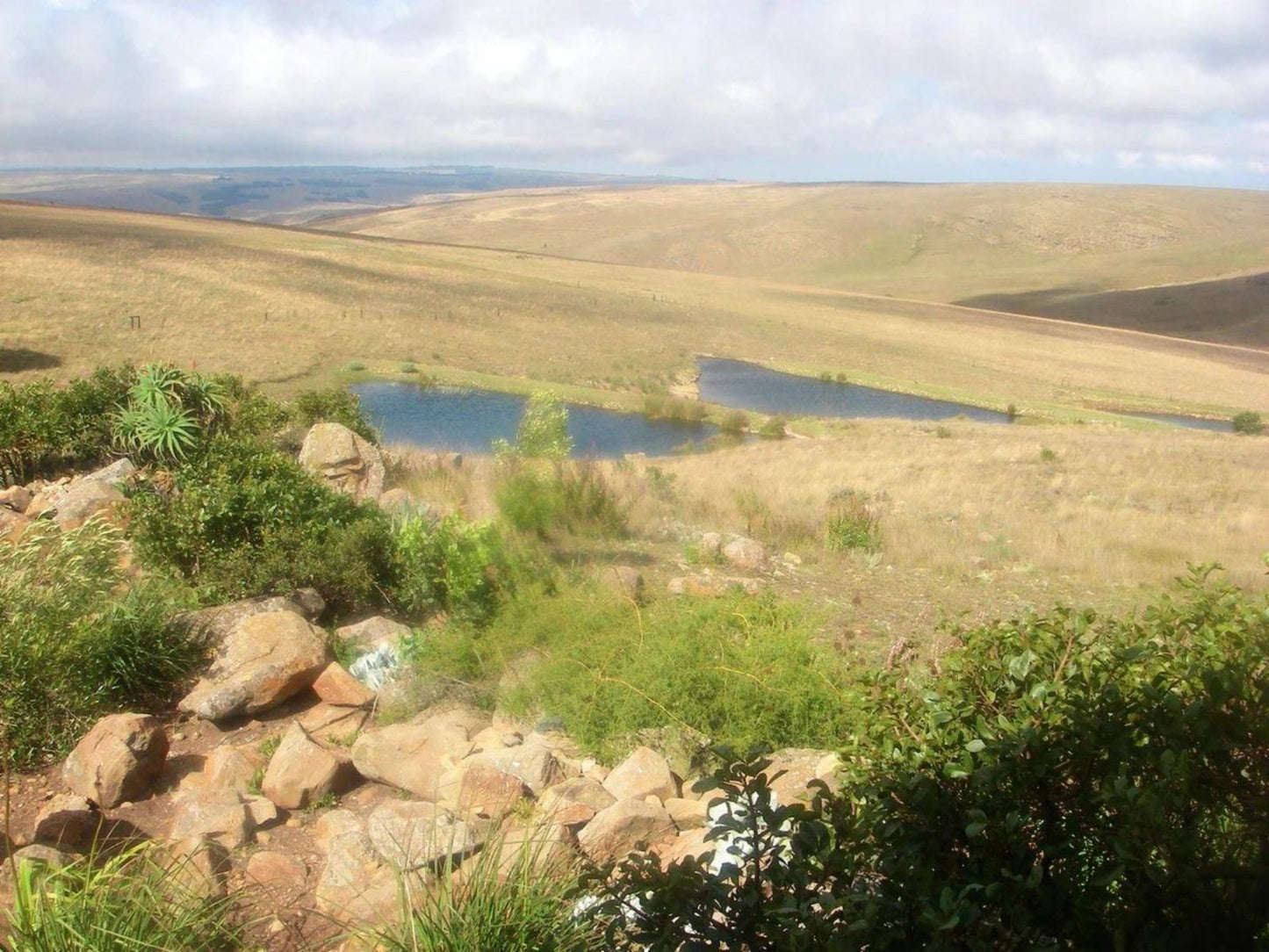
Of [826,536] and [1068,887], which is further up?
[1068,887]

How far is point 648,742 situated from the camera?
228 inches

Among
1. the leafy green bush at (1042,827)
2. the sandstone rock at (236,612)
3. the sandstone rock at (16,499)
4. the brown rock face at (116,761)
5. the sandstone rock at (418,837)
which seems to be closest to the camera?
the leafy green bush at (1042,827)

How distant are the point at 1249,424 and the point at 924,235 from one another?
9298cm

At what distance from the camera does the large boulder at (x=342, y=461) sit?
1115 cm

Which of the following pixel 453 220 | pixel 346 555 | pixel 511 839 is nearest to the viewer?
pixel 511 839

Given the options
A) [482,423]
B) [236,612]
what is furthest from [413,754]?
[482,423]

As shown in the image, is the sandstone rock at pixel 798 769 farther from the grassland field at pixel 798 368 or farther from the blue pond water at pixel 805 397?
the blue pond water at pixel 805 397

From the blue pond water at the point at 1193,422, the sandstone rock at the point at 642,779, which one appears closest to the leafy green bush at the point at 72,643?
the sandstone rock at the point at 642,779

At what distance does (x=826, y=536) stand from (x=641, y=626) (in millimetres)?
5996

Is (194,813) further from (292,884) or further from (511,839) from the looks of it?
(511,839)

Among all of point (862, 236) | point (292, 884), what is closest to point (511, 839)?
point (292, 884)

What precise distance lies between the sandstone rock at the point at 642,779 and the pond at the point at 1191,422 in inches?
1762

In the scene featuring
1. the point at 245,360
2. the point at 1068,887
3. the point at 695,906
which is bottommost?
the point at 245,360

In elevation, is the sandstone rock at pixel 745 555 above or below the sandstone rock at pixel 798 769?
below
